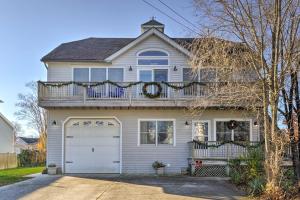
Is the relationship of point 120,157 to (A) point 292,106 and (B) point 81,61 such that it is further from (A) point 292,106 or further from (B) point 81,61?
(A) point 292,106

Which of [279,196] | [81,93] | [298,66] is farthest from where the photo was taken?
[81,93]

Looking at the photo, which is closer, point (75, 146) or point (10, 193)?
point (10, 193)

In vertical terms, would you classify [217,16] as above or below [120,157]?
above

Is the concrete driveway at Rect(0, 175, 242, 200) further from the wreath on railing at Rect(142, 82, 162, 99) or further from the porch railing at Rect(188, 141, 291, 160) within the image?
the wreath on railing at Rect(142, 82, 162, 99)

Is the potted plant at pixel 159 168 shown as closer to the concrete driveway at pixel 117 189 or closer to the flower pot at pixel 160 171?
the flower pot at pixel 160 171

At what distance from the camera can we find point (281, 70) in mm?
12914

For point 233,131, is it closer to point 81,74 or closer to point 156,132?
point 156,132

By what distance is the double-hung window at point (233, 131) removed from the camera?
71.0 ft

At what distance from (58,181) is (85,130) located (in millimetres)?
4700

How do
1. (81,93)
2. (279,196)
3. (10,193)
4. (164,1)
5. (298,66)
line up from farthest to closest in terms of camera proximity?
1. (81,93)
2. (164,1)
3. (10,193)
4. (298,66)
5. (279,196)

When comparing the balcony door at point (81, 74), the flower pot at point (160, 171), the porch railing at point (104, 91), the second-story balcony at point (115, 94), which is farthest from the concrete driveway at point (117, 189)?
the balcony door at point (81, 74)

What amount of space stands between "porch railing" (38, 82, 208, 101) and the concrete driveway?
178 inches

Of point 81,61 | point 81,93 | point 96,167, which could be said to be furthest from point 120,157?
point 81,61

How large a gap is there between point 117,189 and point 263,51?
718 centimetres
